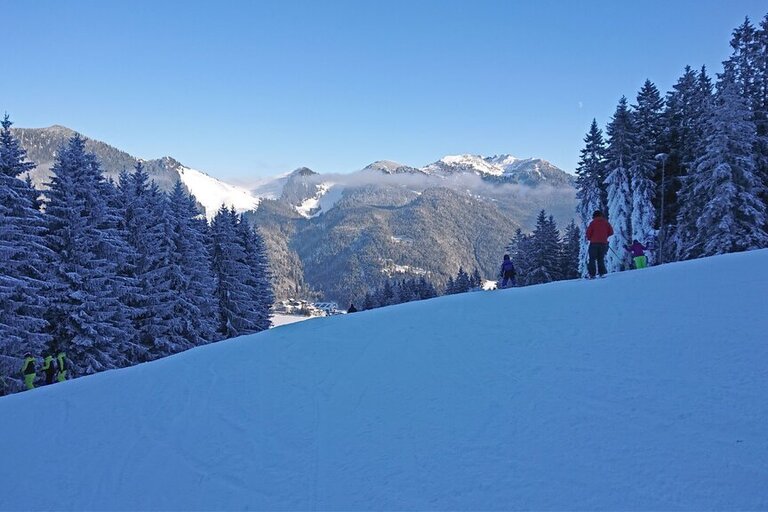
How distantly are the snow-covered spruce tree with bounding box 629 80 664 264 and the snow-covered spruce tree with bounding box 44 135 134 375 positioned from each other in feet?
107

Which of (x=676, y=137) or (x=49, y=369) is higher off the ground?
(x=676, y=137)

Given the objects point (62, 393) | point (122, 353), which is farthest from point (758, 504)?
point (122, 353)

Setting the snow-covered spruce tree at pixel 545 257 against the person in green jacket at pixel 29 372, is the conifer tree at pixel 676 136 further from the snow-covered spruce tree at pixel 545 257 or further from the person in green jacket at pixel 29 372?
the person in green jacket at pixel 29 372

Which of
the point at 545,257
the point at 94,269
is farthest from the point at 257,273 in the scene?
the point at 545,257

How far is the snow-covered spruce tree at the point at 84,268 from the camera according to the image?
2144 centimetres

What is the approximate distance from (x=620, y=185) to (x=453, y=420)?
35001 millimetres

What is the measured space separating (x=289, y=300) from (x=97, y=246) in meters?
167

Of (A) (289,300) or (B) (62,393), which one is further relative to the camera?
(A) (289,300)

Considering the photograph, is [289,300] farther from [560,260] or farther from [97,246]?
[97,246]

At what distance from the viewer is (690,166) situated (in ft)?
96.4

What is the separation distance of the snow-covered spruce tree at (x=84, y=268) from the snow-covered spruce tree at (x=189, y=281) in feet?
13.4

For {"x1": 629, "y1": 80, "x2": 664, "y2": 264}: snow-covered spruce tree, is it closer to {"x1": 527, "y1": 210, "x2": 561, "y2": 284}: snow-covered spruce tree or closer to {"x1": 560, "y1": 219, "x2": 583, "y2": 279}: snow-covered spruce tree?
{"x1": 527, "y1": 210, "x2": 561, "y2": 284}: snow-covered spruce tree

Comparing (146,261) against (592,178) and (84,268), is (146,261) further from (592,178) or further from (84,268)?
(592,178)

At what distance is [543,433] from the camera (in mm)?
5551
